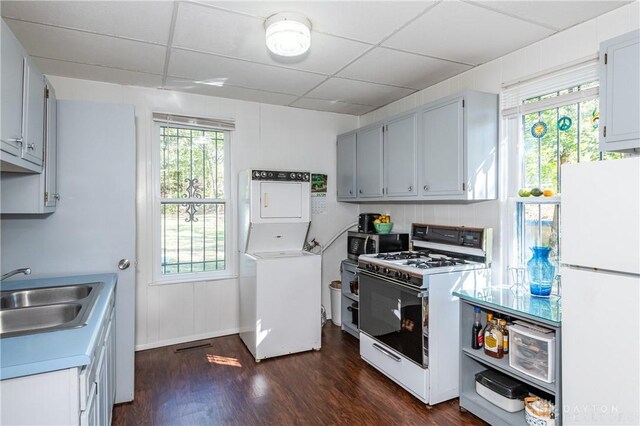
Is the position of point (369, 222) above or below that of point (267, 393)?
above

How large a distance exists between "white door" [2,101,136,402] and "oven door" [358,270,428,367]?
5.94 feet

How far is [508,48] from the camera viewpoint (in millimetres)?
2525

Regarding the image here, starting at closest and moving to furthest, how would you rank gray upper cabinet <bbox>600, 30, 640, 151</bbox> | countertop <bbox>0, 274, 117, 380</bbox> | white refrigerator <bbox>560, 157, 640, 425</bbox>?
countertop <bbox>0, 274, 117, 380</bbox> → white refrigerator <bbox>560, 157, 640, 425</bbox> → gray upper cabinet <bbox>600, 30, 640, 151</bbox>

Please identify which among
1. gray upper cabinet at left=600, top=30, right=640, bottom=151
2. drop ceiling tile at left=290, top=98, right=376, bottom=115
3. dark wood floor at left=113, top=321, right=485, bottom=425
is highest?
drop ceiling tile at left=290, top=98, right=376, bottom=115

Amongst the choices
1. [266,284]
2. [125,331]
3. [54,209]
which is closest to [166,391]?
[125,331]

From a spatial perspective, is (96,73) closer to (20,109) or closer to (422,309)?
(20,109)

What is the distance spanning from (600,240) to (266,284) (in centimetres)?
240

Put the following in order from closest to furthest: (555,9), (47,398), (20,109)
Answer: (47,398), (20,109), (555,9)

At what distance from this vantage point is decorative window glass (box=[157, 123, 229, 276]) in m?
3.55

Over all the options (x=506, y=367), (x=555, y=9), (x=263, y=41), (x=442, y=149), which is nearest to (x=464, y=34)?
(x=555, y=9)

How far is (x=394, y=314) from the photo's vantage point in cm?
276

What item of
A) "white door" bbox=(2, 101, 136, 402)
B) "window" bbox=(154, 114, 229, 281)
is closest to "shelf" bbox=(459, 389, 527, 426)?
"white door" bbox=(2, 101, 136, 402)

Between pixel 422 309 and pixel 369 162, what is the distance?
1.70 metres

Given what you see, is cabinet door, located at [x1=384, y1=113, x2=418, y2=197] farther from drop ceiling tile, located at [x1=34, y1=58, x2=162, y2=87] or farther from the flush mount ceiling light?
drop ceiling tile, located at [x1=34, y1=58, x2=162, y2=87]
